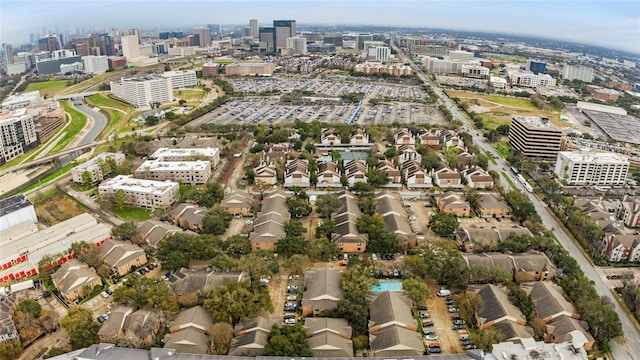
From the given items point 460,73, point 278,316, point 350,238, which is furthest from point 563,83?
point 278,316

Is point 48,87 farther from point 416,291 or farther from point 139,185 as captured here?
point 416,291

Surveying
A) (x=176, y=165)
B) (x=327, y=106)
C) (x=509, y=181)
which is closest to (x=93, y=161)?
(x=176, y=165)

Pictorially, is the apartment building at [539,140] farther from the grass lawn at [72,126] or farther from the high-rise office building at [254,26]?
the high-rise office building at [254,26]

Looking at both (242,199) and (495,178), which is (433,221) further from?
(242,199)

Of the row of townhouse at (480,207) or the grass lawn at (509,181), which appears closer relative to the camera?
the row of townhouse at (480,207)

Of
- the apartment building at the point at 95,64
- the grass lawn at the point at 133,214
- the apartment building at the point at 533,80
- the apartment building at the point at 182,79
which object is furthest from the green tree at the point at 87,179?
the apartment building at the point at 533,80

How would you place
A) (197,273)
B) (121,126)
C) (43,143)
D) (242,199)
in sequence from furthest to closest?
1. (121,126)
2. (43,143)
3. (242,199)
4. (197,273)

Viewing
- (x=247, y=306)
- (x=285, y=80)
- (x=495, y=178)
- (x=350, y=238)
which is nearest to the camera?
(x=247, y=306)
